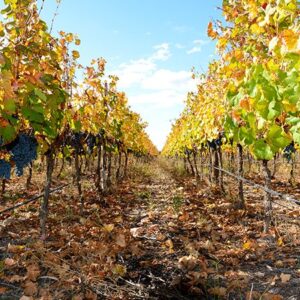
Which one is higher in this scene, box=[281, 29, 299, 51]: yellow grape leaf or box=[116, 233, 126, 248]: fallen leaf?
box=[281, 29, 299, 51]: yellow grape leaf

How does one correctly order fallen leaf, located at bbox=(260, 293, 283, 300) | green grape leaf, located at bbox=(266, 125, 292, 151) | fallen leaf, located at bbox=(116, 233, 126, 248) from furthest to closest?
1. fallen leaf, located at bbox=(116, 233, 126, 248)
2. fallen leaf, located at bbox=(260, 293, 283, 300)
3. green grape leaf, located at bbox=(266, 125, 292, 151)

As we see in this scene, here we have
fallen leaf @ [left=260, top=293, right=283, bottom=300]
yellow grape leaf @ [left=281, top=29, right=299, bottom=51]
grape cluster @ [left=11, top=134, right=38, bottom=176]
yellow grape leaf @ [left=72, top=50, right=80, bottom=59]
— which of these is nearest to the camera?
yellow grape leaf @ [left=281, top=29, right=299, bottom=51]

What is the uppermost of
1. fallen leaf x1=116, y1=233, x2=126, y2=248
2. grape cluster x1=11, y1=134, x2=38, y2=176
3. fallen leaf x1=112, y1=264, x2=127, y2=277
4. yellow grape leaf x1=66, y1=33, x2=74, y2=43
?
yellow grape leaf x1=66, y1=33, x2=74, y2=43

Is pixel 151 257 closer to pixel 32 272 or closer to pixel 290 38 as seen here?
pixel 32 272

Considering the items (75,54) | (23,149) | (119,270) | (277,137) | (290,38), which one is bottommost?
(119,270)

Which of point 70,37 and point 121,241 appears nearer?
point 121,241

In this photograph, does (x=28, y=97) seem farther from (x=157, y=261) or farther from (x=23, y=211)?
(x=23, y=211)

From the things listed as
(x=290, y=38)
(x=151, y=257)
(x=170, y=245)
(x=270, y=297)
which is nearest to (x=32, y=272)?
(x=151, y=257)

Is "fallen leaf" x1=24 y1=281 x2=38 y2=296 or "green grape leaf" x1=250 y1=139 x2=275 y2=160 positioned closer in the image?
"green grape leaf" x1=250 y1=139 x2=275 y2=160

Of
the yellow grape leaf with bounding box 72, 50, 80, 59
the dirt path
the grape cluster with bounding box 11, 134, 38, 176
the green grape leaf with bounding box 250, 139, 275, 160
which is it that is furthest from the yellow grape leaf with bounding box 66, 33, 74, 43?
the green grape leaf with bounding box 250, 139, 275, 160

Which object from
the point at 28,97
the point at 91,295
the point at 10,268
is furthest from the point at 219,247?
the point at 28,97

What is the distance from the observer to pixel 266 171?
6098mm

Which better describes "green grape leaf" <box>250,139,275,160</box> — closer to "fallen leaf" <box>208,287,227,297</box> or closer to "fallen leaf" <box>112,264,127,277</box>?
"fallen leaf" <box>208,287,227,297</box>

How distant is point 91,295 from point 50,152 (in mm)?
2687
